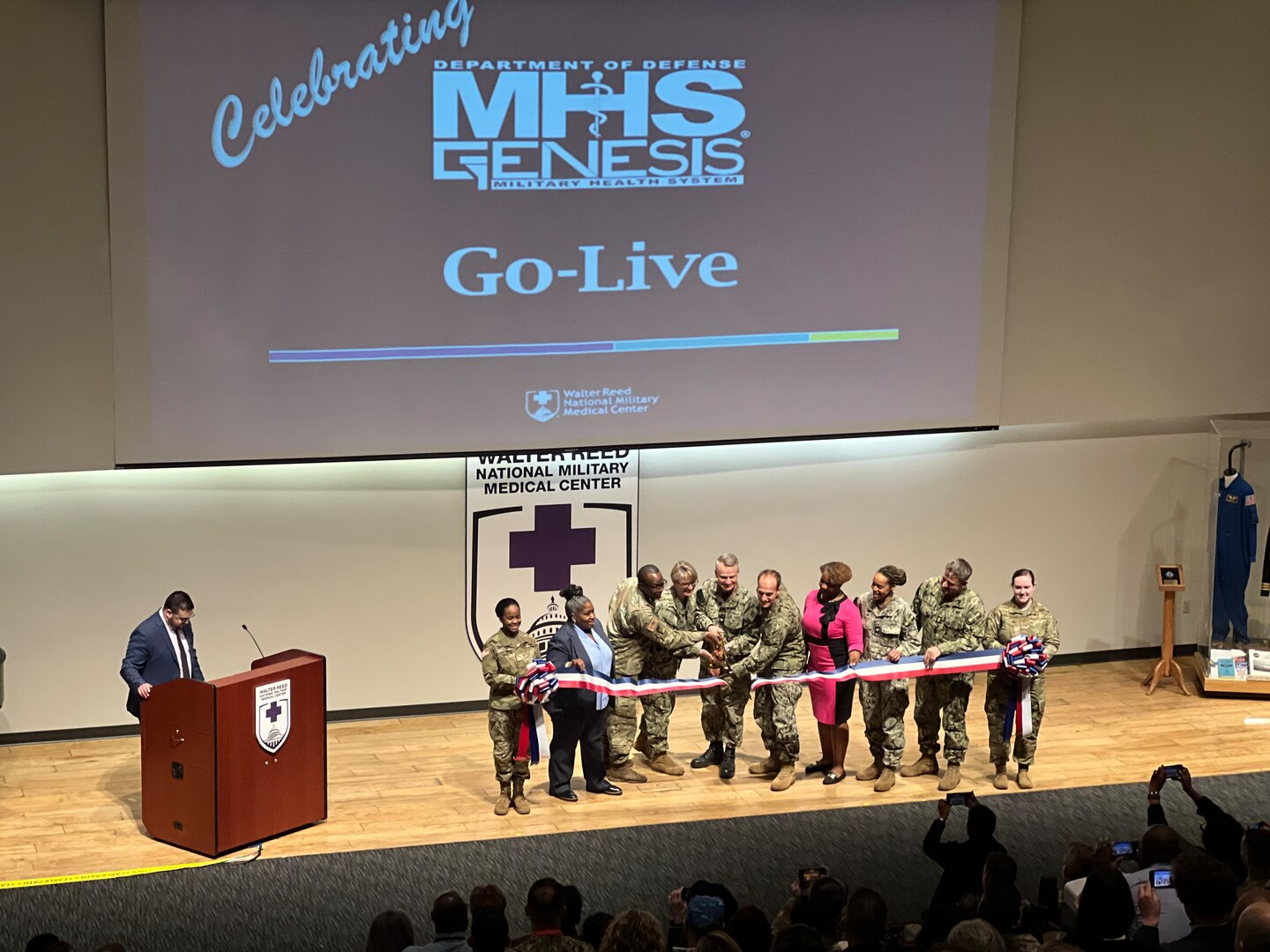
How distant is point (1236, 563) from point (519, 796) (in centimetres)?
484

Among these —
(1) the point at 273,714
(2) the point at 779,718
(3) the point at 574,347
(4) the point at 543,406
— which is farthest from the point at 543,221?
(1) the point at 273,714

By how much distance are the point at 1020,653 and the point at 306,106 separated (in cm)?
453

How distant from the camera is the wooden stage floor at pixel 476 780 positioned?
327 inches

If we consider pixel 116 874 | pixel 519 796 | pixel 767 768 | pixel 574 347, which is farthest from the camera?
pixel 574 347

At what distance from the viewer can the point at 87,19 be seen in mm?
8555

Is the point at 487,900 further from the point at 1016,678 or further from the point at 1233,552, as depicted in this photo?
the point at 1233,552

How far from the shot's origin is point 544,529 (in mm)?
10062

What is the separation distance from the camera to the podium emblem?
26.6ft

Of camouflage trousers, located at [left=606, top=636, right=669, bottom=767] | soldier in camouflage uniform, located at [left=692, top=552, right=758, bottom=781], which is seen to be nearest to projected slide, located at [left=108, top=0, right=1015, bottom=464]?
soldier in camouflage uniform, located at [left=692, top=552, right=758, bottom=781]

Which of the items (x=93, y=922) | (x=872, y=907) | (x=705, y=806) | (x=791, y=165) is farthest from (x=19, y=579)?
(x=872, y=907)

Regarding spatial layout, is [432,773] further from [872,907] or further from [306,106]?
[872,907]

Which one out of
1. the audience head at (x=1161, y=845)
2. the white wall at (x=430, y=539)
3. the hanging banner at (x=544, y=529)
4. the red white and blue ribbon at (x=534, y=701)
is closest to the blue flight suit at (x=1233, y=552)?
the white wall at (x=430, y=539)

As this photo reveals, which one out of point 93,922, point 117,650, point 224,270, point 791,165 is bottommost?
point 93,922

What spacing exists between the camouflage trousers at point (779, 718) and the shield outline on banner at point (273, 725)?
94.2 inches
